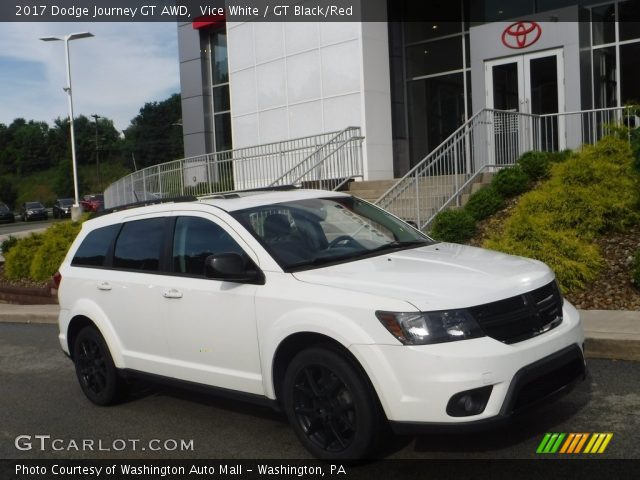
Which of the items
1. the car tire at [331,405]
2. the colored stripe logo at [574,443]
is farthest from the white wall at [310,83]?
the car tire at [331,405]

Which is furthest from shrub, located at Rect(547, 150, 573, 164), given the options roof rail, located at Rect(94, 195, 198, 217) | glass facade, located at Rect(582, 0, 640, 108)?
roof rail, located at Rect(94, 195, 198, 217)

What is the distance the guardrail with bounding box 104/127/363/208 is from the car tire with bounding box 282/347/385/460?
466 inches

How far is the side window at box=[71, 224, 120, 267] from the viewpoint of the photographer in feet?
21.7

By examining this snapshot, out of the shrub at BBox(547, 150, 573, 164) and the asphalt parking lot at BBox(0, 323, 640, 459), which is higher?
the shrub at BBox(547, 150, 573, 164)

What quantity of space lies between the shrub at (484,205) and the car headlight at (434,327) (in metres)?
7.29

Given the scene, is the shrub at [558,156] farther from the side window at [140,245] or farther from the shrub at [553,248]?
the side window at [140,245]

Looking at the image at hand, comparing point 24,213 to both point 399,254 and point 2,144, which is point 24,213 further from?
point 2,144

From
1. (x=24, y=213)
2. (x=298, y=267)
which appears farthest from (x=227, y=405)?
(x=24, y=213)

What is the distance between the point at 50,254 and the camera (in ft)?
52.3

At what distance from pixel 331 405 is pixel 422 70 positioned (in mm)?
18628

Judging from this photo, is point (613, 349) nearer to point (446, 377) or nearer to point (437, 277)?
point (437, 277)

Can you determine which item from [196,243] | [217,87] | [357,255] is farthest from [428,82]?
[357,255]

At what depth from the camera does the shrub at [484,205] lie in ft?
37.3

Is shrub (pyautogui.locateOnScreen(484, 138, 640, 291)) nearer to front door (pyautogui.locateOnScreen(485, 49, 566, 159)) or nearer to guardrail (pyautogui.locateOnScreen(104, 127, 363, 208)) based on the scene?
front door (pyautogui.locateOnScreen(485, 49, 566, 159))
